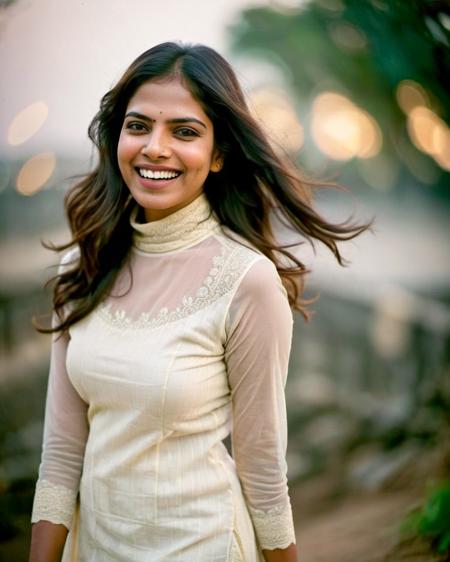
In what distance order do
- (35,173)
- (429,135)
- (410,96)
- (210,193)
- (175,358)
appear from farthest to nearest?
(429,135) < (410,96) < (35,173) < (210,193) < (175,358)

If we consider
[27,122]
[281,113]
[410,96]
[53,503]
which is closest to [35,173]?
[27,122]

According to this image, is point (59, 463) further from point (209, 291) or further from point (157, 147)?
point (157, 147)

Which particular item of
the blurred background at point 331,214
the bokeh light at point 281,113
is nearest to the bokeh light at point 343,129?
the blurred background at point 331,214

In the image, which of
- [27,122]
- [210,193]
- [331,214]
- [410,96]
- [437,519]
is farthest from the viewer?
[331,214]

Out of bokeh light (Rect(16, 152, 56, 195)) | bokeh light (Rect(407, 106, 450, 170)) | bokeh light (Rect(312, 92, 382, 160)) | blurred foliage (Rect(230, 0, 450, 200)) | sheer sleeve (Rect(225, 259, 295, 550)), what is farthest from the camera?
bokeh light (Rect(312, 92, 382, 160))

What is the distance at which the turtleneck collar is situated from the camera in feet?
5.26

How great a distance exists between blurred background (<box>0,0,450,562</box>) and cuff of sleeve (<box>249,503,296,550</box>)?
3.06 ft

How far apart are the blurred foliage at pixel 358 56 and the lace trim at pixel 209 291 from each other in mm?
1926

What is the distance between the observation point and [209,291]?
150 centimetres

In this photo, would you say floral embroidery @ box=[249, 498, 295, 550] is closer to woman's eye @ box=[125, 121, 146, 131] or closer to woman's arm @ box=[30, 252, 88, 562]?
woman's arm @ box=[30, 252, 88, 562]

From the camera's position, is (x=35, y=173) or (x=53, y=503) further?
(x=35, y=173)

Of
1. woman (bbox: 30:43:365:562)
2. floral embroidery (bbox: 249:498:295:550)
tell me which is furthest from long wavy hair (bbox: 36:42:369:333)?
floral embroidery (bbox: 249:498:295:550)

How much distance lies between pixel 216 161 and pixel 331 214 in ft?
8.70

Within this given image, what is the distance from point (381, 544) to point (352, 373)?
1535 millimetres
